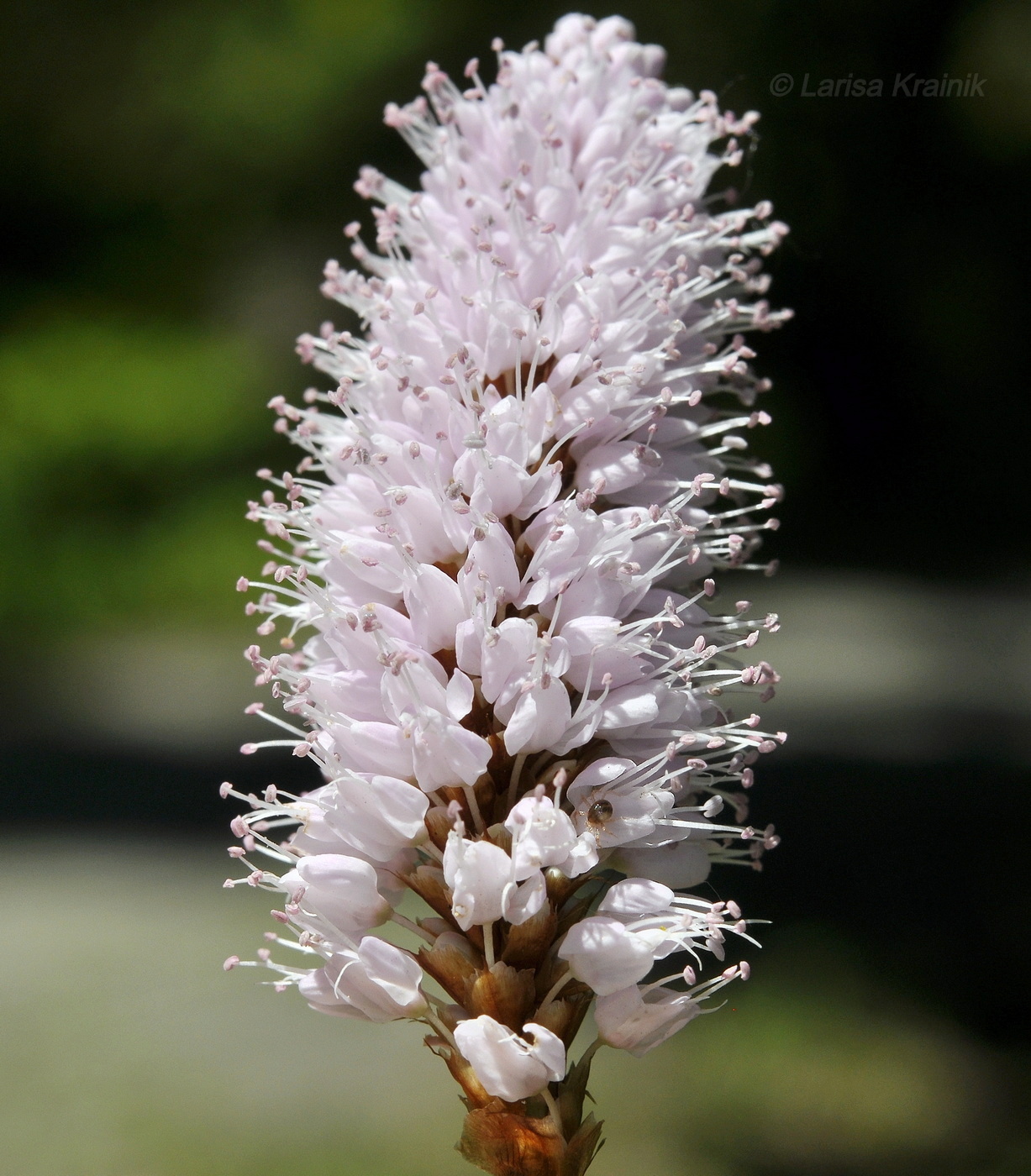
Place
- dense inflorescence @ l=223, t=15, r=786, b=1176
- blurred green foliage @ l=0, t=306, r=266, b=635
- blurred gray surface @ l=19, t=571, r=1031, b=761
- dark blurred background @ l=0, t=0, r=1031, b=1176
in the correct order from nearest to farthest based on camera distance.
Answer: dense inflorescence @ l=223, t=15, r=786, b=1176 → dark blurred background @ l=0, t=0, r=1031, b=1176 → blurred green foliage @ l=0, t=306, r=266, b=635 → blurred gray surface @ l=19, t=571, r=1031, b=761

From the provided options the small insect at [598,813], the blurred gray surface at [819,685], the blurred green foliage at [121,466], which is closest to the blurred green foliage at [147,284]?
the blurred green foliage at [121,466]

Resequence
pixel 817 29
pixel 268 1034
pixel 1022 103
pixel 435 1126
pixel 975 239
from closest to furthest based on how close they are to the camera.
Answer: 1. pixel 435 1126
2. pixel 268 1034
3. pixel 817 29
4. pixel 1022 103
5. pixel 975 239

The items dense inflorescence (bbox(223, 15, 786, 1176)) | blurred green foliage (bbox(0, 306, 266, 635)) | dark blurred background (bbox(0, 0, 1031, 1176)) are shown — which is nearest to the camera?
dense inflorescence (bbox(223, 15, 786, 1176))

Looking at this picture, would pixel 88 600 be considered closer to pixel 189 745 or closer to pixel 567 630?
pixel 189 745

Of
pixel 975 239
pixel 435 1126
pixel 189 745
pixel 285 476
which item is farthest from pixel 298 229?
pixel 285 476

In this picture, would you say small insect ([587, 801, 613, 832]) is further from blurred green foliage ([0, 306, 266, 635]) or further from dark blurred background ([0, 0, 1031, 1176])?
blurred green foliage ([0, 306, 266, 635])

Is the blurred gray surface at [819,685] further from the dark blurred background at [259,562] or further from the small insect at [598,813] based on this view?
the small insect at [598,813]

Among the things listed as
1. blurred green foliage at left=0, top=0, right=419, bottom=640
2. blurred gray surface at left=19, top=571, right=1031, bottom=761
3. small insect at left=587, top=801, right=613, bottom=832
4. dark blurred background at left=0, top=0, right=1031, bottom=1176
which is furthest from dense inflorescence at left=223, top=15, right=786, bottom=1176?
blurred green foliage at left=0, top=0, right=419, bottom=640

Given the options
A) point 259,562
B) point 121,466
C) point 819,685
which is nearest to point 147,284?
point 121,466
